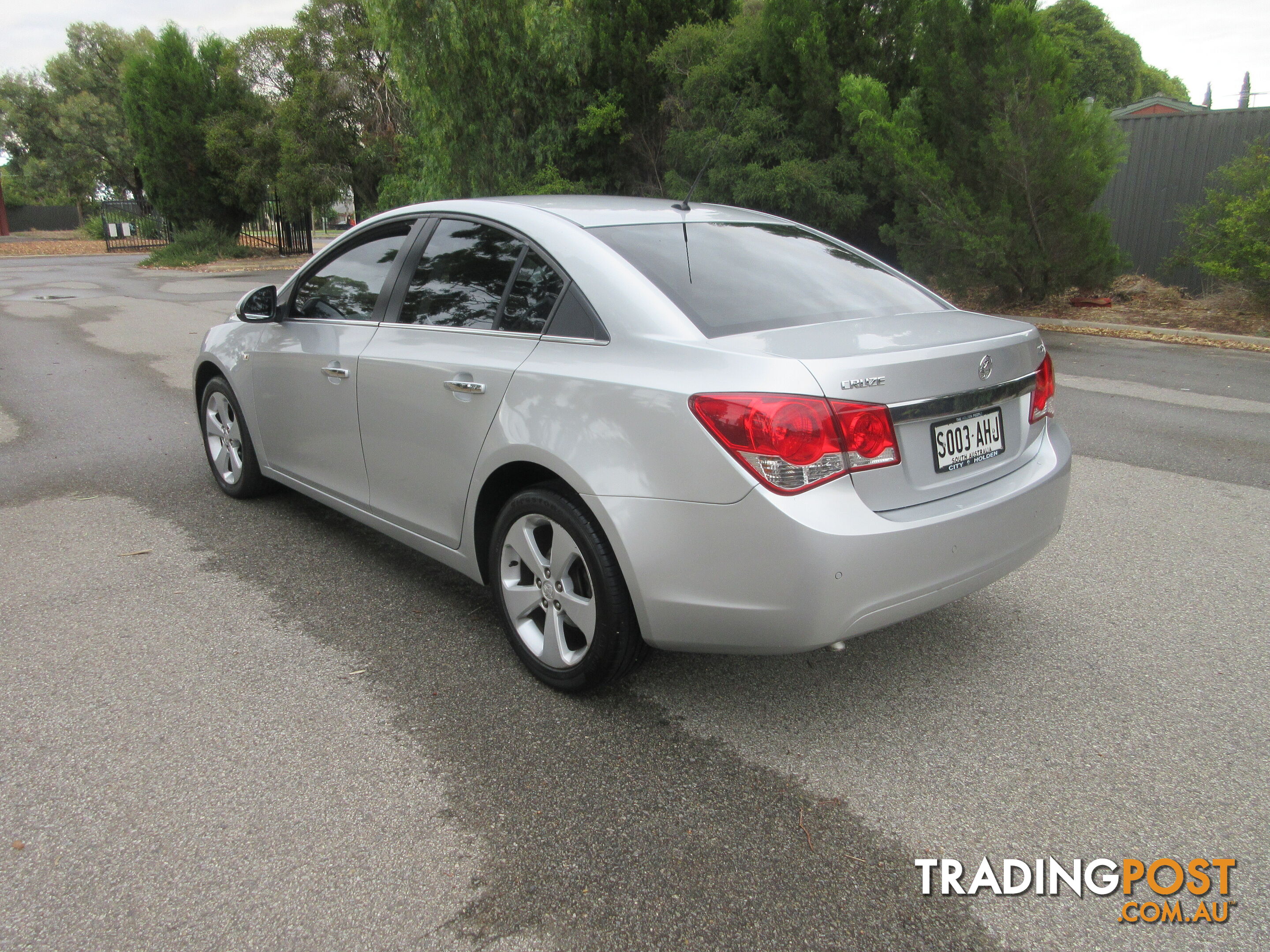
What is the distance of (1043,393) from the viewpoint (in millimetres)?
3369

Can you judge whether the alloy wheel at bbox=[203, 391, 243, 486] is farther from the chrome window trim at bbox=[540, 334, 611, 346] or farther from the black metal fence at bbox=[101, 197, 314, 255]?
the black metal fence at bbox=[101, 197, 314, 255]

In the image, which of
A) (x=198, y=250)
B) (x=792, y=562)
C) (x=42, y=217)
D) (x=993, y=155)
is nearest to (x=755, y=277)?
(x=792, y=562)

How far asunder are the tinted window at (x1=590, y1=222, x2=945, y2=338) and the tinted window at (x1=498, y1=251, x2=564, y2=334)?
22 centimetres

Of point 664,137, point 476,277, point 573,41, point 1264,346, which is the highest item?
point 573,41

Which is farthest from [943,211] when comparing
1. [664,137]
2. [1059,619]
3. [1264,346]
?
[1059,619]

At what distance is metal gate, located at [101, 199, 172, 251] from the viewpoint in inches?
1339

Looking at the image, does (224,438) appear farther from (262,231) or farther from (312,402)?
(262,231)

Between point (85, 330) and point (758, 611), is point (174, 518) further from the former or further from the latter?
point (85, 330)

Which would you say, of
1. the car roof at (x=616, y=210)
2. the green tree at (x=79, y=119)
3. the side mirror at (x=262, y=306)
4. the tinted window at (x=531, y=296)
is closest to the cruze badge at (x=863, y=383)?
the tinted window at (x=531, y=296)

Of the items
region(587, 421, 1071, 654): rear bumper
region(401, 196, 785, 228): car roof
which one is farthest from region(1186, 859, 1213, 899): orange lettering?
region(401, 196, 785, 228): car roof

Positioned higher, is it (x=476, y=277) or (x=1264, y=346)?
(x=476, y=277)

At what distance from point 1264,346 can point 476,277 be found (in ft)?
37.1

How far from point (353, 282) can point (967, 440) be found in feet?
8.89

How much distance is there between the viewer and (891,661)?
3.38 metres
